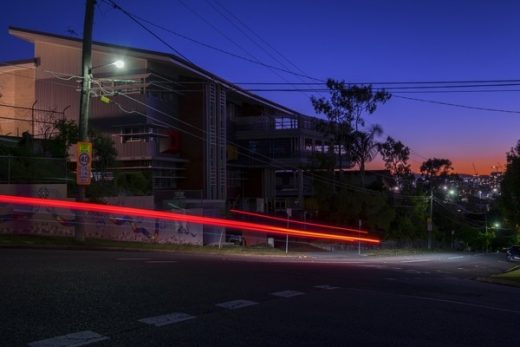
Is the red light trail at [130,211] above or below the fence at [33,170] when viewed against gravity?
below

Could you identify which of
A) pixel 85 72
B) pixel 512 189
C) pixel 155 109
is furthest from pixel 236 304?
pixel 155 109

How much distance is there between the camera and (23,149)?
27891mm

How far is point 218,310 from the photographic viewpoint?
8242 millimetres

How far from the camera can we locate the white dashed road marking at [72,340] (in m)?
5.97

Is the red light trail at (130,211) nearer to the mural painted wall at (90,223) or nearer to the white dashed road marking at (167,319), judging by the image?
the mural painted wall at (90,223)

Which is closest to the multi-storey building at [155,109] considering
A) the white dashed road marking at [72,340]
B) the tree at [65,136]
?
the tree at [65,136]

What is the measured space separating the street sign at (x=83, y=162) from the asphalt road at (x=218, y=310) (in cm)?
856

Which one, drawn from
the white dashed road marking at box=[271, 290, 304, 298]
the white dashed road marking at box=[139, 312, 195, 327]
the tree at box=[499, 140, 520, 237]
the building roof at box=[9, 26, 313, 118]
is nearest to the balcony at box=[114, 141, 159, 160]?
the building roof at box=[9, 26, 313, 118]

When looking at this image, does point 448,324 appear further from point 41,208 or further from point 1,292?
point 41,208

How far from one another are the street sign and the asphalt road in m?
8.56

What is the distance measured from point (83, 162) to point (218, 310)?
14460mm

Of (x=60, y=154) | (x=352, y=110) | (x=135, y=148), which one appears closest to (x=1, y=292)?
(x=60, y=154)

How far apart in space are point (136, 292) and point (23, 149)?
21.2 metres

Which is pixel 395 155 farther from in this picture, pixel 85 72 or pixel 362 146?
pixel 85 72
